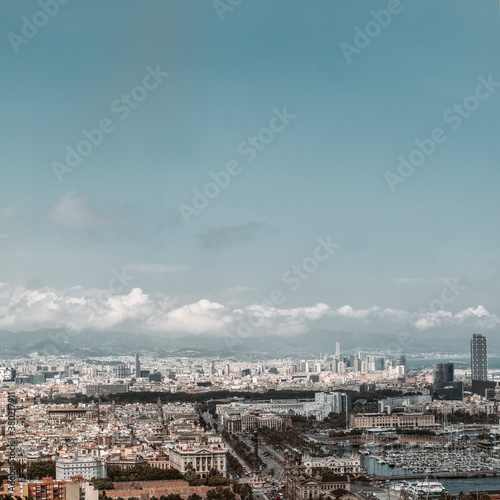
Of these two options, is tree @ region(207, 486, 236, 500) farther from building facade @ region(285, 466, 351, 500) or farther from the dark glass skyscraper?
the dark glass skyscraper

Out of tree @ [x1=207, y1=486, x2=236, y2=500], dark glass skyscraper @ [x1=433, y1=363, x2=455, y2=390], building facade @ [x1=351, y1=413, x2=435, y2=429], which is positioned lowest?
building facade @ [x1=351, y1=413, x2=435, y2=429]

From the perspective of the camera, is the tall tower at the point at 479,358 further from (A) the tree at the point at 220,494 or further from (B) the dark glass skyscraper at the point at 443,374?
(A) the tree at the point at 220,494

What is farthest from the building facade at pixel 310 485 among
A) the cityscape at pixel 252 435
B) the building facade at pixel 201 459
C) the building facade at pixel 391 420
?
the building facade at pixel 391 420

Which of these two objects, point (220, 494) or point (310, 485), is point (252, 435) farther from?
point (220, 494)

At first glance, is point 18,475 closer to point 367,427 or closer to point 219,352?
point 367,427

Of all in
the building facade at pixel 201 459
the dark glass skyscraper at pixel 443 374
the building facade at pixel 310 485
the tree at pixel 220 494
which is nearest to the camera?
the tree at pixel 220 494

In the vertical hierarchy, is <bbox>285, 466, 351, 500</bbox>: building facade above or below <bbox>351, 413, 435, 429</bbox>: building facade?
above

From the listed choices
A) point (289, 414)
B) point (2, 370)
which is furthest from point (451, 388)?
point (2, 370)

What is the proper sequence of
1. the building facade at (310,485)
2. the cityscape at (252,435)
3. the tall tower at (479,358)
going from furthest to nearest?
the tall tower at (479,358) < the cityscape at (252,435) < the building facade at (310,485)

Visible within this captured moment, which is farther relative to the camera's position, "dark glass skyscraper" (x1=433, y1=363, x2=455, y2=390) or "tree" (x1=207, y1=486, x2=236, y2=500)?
"dark glass skyscraper" (x1=433, y1=363, x2=455, y2=390)

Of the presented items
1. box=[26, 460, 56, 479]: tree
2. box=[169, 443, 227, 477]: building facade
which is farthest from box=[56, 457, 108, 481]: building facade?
box=[169, 443, 227, 477]: building facade
